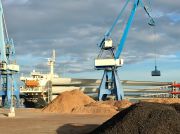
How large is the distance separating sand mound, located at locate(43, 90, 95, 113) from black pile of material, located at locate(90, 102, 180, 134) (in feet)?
165

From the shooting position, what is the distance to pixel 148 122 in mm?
20047

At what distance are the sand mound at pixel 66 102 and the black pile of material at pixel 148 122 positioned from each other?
50.4 meters

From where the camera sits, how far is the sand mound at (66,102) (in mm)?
72619

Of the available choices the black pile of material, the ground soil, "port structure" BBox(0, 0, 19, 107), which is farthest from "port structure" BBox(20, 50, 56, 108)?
the black pile of material

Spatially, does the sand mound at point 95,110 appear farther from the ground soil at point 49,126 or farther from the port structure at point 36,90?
the port structure at point 36,90

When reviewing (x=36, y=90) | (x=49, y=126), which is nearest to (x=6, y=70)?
(x=36, y=90)

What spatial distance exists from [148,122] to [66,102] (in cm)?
5569

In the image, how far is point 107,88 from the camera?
105 meters

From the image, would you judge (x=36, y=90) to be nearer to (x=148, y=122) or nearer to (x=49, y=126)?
(x=49, y=126)

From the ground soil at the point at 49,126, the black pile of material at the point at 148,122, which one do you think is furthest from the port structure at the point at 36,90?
the black pile of material at the point at 148,122

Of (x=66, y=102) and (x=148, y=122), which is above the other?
(x=148, y=122)

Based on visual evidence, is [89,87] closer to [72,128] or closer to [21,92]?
[21,92]

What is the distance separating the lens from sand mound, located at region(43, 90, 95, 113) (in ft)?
238

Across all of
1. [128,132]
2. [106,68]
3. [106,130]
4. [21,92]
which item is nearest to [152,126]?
[128,132]
